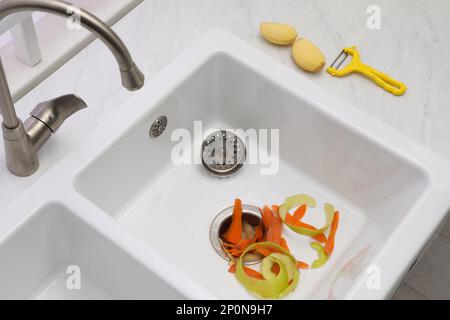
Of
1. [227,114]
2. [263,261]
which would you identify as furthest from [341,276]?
[227,114]

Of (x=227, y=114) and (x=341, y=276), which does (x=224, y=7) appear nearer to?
(x=227, y=114)

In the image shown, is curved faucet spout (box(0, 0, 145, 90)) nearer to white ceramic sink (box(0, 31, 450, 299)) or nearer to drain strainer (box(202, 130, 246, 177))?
white ceramic sink (box(0, 31, 450, 299))

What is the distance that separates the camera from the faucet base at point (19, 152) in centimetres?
91

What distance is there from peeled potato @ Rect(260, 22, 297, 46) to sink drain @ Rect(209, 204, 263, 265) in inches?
11.9

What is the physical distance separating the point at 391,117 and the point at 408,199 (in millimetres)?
145

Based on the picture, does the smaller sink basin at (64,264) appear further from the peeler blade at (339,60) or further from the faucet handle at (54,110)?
the peeler blade at (339,60)

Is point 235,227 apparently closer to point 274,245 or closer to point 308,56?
point 274,245

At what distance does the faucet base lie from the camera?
2.97 ft

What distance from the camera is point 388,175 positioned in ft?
3.59

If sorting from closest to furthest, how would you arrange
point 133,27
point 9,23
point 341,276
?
point 9,23, point 341,276, point 133,27

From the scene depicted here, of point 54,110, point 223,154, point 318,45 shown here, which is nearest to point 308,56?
point 318,45

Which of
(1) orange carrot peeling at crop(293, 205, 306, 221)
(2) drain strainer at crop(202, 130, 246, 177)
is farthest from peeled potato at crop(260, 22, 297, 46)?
(1) orange carrot peeling at crop(293, 205, 306, 221)

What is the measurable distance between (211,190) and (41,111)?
36 centimetres

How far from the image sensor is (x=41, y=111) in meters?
0.95
